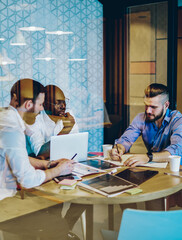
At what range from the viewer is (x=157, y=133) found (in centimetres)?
301

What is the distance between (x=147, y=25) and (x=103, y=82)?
1021 millimetres

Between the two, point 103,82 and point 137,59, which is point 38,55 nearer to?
point 103,82

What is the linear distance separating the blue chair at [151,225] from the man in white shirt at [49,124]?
115cm

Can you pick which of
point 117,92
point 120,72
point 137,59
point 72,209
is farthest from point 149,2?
point 72,209

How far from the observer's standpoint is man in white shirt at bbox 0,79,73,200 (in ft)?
6.21

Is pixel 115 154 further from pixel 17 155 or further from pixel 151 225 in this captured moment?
pixel 151 225

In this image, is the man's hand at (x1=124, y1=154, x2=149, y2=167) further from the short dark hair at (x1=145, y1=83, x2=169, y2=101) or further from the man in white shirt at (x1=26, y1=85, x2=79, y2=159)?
the short dark hair at (x1=145, y1=83, x2=169, y2=101)

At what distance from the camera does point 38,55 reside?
238 centimetres

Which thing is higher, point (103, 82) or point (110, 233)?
point (103, 82)

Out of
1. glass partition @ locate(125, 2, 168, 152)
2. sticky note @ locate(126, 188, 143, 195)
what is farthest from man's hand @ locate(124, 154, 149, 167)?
glass partition @ locate(125, 2, 168, 152)

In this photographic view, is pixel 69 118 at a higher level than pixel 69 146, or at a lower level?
higher

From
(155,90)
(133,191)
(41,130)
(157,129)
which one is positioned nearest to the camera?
(133,191)

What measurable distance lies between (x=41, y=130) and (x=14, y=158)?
64cm

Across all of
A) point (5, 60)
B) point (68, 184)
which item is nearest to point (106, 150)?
point (68, 184)
